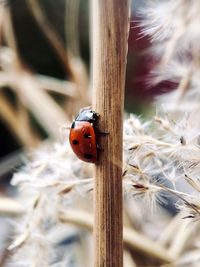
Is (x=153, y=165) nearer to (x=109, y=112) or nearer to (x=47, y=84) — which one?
(x=109, y=112)

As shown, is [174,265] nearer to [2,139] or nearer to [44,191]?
[44,191]

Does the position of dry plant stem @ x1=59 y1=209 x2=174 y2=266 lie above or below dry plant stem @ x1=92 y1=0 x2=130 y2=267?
above

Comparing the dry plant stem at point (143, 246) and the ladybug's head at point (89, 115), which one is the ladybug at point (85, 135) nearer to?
the ladybug's head at point (89, 115)

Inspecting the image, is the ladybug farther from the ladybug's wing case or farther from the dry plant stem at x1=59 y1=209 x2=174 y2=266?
the dry plant stem at x1=59 y1=209 x2=174 y2=266

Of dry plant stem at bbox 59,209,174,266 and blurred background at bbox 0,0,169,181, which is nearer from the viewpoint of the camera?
dry plant stem at bbox 59,209,174,266

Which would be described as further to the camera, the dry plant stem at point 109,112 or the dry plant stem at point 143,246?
the dry plant stem at point 143,246

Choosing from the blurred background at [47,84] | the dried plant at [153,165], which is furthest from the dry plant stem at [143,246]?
the blurred background at [47,84]

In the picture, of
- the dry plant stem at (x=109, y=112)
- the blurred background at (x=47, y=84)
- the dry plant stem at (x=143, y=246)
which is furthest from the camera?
the blurred background at (x=47, y=84)

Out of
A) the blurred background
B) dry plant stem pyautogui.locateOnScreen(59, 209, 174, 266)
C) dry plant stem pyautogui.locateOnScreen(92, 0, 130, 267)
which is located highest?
the blurred background

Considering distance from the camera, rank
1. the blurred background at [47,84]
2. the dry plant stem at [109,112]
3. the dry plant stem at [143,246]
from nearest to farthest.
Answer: the dry plant stem at [109,112] → the dry plant stem at [143,246] → the blurred background at [47,84]

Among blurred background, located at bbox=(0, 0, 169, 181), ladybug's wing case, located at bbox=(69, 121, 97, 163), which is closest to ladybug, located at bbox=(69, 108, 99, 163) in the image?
ladybug's wing case, located at bbox=(69, 121, 97, 163)
